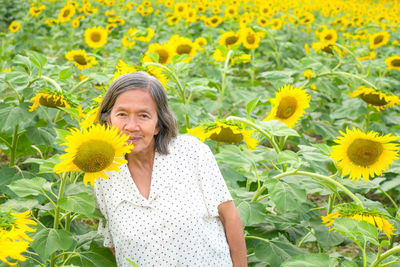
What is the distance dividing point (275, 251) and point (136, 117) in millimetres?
734

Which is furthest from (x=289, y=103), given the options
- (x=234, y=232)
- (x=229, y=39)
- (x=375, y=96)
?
(x=229, y=39)

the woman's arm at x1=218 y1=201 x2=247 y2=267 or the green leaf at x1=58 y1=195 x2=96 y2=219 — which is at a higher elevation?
the green leaf at x1=58 y1=195 x2=96 y2=219

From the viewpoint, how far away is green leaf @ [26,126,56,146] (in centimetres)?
215

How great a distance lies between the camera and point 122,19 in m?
6.39

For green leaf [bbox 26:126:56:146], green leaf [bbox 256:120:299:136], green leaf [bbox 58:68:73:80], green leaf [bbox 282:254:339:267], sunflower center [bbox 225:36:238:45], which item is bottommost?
green leaf [bbox 282:254:339:267]

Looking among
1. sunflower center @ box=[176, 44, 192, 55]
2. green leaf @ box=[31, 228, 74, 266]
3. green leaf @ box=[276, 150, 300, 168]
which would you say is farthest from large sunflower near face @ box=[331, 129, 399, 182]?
sunflower center @ box=[176, 44, 192, 55]

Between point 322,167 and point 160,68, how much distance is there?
925 millimetres

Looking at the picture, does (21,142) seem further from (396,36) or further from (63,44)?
(396,36)

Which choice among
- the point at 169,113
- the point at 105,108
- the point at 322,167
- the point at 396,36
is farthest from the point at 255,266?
the point at 396,36

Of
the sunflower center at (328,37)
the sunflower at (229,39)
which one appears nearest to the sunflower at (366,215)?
the sunflower at (229,39)

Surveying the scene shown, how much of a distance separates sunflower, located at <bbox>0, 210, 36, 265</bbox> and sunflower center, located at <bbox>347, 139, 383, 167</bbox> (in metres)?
1.12

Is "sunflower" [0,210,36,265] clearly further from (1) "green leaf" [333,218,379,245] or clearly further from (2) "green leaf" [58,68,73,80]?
(2) "green leaf" [58,68,73,80]

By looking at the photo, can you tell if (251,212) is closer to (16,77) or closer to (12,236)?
(12,236)

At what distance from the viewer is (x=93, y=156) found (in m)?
1.27
